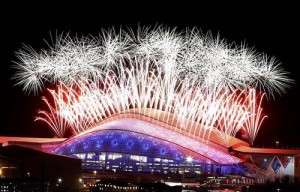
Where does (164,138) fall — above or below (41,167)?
above

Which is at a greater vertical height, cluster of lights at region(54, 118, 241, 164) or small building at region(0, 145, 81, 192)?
cluster of lights at region(54, 118, 241, 164)

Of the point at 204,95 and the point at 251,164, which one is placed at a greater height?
the point at 204,95

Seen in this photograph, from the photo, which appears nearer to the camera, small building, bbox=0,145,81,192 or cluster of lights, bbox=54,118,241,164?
small building, bbox=0,145,81,192

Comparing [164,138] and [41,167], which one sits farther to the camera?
[164,138]

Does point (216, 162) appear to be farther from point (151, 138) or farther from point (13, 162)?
point (13, 162)

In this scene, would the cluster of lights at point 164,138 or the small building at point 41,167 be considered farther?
the cluster of lights at point 164,138

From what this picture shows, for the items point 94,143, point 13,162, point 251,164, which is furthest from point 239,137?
point 13,162

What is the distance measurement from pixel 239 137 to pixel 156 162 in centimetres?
1868

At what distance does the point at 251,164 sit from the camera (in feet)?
235

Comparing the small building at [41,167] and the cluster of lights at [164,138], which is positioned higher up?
the cluster of lights at [164,138]

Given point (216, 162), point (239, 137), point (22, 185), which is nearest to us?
point (22, 185)

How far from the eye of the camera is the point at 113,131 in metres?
75.1

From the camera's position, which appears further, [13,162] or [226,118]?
[226,118]

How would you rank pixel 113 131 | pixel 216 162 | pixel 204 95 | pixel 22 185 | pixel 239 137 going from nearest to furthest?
pixel 22 185
pixel 204 95
pixel 216 162
pixel 113 131
pixel 239 137
